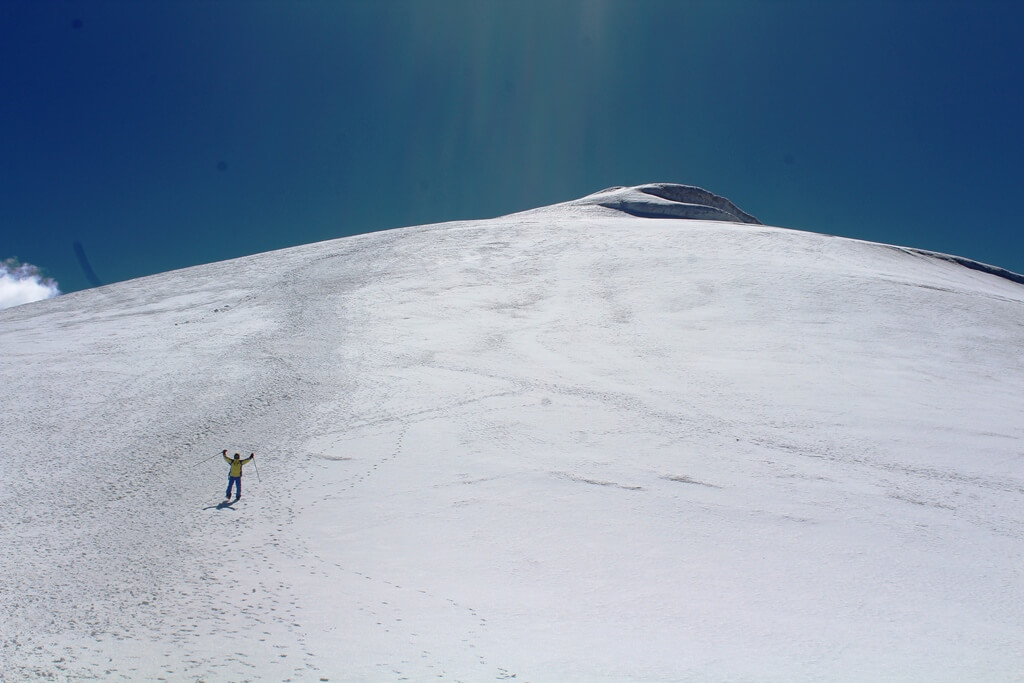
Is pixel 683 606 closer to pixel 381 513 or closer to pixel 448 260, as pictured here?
pixel 381 513

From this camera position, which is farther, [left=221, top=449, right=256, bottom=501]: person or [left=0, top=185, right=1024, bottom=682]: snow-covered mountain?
[left=221, top=449, right=256, bottom=501]: person

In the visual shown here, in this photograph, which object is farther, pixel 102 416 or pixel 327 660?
pixel 102 416

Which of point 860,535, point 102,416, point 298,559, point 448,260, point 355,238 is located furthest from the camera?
point 355,238

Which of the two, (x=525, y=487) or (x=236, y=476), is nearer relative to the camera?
(x=236, y=476)

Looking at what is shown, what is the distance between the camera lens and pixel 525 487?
8250 millimetres

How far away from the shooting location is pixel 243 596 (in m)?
6.04

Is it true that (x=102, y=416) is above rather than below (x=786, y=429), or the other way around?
below

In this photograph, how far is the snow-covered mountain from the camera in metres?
5.41

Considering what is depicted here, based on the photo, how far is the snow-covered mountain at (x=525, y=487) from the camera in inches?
213

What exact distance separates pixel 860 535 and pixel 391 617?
4.96 m

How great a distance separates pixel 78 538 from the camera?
7141 mm

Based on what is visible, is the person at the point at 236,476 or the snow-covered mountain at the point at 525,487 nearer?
the snow-covered mountain at the point at 525,487

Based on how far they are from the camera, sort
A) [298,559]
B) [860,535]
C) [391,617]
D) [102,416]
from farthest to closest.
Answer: [102,416]
[860,535]
[298,559]
[391,617]

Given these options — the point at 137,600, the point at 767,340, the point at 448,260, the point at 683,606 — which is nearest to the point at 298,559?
the point at 137,600
